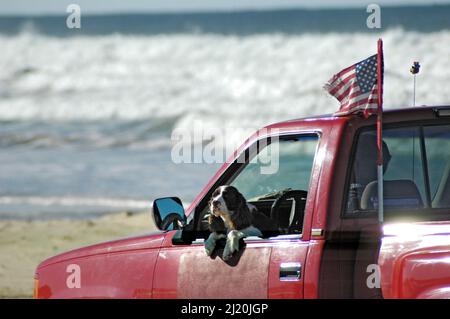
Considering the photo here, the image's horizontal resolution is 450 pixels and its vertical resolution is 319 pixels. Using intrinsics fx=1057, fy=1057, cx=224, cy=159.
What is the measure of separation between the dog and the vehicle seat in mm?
631

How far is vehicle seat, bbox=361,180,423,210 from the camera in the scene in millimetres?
4988

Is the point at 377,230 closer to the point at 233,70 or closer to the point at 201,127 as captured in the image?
the point at 201,127

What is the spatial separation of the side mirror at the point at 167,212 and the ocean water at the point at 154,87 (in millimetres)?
9099

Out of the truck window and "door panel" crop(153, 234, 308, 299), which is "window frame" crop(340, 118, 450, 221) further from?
"door panel" crop(153, 234, 308, 299)

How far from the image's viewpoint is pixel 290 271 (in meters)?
4.96

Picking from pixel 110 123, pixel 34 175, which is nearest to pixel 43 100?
pixel 110 123

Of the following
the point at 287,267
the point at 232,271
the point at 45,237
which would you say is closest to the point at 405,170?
the point at 287,267

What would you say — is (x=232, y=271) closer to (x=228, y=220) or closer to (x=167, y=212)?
(x=228, y=220)

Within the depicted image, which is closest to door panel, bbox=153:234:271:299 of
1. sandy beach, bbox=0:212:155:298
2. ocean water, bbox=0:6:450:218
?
sandy beach, bbox=0:212:155:298

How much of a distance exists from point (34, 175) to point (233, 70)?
1619cm

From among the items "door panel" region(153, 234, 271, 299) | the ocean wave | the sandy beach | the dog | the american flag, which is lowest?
the sandy beach

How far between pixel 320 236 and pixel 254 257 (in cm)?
42

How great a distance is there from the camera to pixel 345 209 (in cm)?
497

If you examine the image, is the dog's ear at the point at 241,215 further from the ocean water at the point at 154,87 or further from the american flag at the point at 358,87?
the ocean water at the point at 154,87
